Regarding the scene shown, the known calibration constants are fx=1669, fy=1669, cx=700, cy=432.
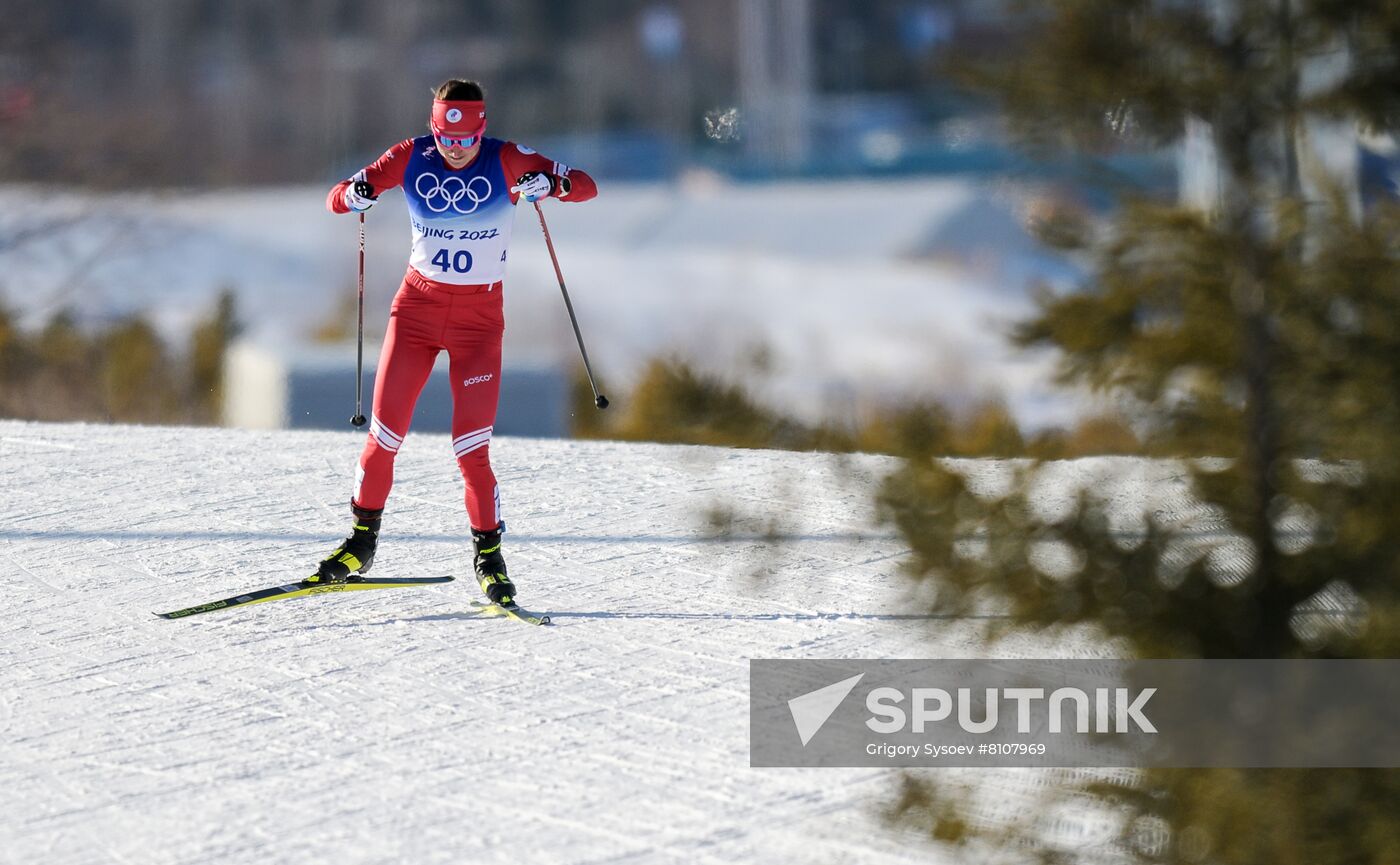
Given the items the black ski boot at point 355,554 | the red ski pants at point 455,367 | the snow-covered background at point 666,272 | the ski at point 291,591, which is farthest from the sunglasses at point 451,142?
the snow-covered background at point 666,272

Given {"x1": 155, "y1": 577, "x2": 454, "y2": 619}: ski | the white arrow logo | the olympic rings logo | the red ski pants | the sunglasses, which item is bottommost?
the white arrow logo

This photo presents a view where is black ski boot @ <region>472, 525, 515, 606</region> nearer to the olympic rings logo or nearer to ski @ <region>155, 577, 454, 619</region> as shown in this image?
ski @ <region>155, 577, 454, 619</region>

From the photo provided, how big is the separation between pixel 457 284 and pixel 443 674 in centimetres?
142

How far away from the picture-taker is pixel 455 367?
5.65 meters

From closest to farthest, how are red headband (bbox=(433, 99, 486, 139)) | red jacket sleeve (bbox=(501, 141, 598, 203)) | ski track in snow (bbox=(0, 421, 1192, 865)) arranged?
ski track in snow (bbox=(0, 421, 1192, 865)), red headband (bbox=(433, 99, 486, 139)), red jacket sleeve (bbox=(501, 141, 598, 203))

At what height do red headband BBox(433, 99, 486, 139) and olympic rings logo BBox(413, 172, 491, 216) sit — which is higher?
red headband BBox(433, 99, 486, 139)

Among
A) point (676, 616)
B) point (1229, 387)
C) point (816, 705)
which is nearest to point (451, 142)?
point (676, 616)

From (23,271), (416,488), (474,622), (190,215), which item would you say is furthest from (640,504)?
(190,215)

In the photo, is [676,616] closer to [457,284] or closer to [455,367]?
[455,367]

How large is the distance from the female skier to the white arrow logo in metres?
1.35

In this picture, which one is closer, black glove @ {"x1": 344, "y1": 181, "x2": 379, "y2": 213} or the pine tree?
the pine tree

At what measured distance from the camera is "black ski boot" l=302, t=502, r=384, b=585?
569cm

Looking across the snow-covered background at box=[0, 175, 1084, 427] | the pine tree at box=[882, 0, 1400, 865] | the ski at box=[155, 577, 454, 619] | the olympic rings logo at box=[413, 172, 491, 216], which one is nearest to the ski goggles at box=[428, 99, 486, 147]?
the olympic rings logo at box=[413, 172, 491, 216]

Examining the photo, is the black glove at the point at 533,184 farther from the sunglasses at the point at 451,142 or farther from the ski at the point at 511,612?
the ski at the point at 511,612
